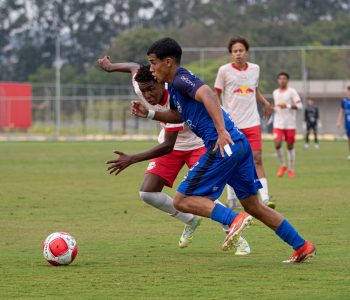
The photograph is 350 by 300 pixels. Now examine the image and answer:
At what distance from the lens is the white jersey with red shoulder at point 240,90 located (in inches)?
596

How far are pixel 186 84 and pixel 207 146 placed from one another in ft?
2.02

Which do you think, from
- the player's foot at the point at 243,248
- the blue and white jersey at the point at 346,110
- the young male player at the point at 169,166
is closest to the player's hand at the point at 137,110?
the young male player at the point at 169,166

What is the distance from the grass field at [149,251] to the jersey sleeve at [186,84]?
157 centimetres

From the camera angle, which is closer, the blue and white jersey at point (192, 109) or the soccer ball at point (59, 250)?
the blue and white jersey at point (192, 109)

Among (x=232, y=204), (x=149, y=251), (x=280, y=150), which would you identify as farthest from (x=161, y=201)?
(x=280, y=150)

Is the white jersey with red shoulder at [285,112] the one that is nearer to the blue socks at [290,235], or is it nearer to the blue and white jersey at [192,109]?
the blue socks at [290,235]

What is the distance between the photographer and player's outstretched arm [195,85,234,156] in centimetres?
867

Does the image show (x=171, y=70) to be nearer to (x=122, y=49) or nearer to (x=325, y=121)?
(x=325, y=121)

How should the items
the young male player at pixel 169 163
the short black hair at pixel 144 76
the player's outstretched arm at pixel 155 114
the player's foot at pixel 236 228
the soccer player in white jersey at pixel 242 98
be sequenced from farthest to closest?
the soccer player in white jersey at pixel 242 98 → the young male player at pixel 169 163 → the short black hair at pixel 144 76 → the player's outstretched arm at pixel 155 114 → the player's foot at pixel 236 228

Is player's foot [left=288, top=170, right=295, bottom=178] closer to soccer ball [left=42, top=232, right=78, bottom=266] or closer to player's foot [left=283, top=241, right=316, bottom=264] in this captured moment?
player's foot [left=283, top=241, right=316, bottom=264]

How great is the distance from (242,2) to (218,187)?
323 ft

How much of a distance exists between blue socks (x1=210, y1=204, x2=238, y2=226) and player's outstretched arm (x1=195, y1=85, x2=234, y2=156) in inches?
21.0

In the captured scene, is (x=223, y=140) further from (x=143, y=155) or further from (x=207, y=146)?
(x=143, y=155)

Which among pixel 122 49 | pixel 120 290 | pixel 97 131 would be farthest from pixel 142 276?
pixel 122 49
